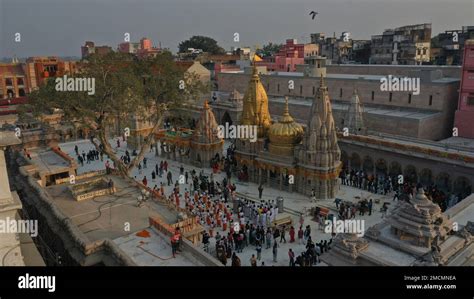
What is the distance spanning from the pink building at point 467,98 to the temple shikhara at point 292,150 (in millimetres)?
13313

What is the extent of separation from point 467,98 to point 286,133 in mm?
16149

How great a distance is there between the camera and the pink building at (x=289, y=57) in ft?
210

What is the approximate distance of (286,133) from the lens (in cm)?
2567

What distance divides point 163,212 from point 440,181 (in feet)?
62.4

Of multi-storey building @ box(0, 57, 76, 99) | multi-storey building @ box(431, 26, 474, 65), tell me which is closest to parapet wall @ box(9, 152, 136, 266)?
multi-storey building @ box(0, 57, 76, 99)

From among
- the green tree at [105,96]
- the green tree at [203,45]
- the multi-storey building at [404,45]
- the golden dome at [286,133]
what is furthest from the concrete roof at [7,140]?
the green tree at [203,45]

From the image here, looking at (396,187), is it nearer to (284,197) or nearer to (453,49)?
(284,197)

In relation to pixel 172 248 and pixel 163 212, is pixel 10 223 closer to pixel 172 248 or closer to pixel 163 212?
pixel 172 248

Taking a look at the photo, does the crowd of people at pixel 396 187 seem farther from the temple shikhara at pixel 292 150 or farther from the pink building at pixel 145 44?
the pink building at pixel 145 44

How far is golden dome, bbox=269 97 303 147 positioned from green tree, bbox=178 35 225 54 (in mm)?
78046

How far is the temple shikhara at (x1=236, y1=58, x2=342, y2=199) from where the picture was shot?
79.7 feet

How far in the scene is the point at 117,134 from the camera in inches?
1661

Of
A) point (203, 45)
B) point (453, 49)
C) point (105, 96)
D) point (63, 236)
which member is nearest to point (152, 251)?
point (63, 236)

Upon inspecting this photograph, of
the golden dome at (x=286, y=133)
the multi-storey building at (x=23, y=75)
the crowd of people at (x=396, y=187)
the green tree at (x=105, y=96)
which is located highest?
the multi-storey building at (x=23, y=75)
